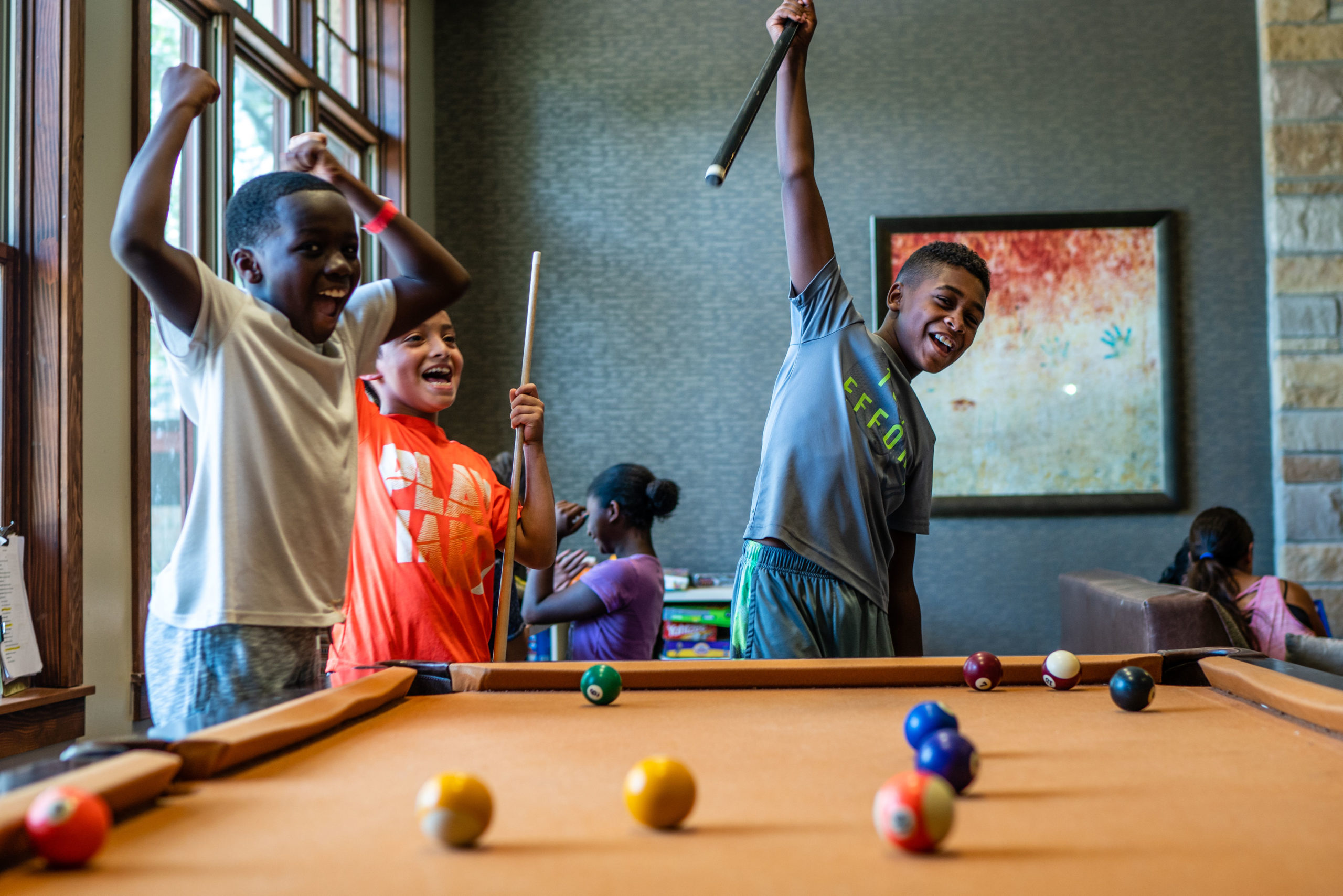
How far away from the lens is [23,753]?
7.13ft

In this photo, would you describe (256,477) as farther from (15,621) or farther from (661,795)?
(15,621)

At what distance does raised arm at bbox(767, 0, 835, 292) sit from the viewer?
5.99 ft

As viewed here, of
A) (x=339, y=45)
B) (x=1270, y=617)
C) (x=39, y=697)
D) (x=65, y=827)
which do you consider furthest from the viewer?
(x=339, y=45)

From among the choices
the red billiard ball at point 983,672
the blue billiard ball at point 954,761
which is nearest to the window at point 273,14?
the red billiard ball at point 983,672

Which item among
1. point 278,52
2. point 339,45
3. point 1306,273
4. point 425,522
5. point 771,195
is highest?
point 339,45

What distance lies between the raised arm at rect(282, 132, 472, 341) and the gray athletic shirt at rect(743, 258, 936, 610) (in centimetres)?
66

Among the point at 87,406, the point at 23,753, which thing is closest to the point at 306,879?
the point at 23,753

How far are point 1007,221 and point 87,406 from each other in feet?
12.5

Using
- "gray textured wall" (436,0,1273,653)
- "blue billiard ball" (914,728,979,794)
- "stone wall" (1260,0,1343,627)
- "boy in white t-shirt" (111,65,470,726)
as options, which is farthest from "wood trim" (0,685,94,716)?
"stone wall" (1260,0,1343,627)

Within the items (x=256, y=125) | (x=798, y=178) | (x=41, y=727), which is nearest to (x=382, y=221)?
(x=798, y=178)

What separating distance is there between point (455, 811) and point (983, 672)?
982 millimetres

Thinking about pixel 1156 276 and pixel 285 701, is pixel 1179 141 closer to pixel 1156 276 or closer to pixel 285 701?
pixel 1156 276

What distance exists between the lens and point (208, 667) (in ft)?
4.44

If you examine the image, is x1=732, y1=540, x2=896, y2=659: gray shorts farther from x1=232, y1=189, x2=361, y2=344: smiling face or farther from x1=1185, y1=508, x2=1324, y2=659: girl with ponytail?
x1=1185, y1=508, x2=1324, y2=659: girl with ponytail
